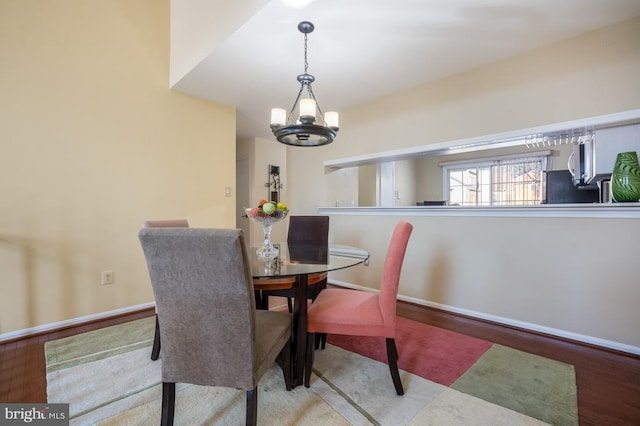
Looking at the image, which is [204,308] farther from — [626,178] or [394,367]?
[626,178]

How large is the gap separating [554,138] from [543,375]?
74.9 inches

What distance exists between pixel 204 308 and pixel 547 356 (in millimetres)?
2296

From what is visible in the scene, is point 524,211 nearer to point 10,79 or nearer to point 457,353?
point 457,353

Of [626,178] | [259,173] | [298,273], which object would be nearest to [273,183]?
[259,173]

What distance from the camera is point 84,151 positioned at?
2580 mm

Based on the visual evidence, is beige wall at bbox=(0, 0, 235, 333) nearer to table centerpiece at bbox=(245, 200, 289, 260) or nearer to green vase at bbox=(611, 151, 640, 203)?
table centerpiece at bbox=(245, 200, 289, 260)

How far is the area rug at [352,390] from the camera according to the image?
1.39m

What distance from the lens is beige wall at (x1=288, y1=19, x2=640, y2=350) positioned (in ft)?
6.82

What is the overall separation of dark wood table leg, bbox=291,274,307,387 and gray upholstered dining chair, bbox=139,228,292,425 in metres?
0.37

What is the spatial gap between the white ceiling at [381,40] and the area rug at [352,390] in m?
2.35

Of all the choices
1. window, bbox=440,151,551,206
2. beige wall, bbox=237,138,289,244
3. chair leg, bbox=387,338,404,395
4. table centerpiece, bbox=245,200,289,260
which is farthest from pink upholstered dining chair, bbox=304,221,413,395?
window, bbox=440,151,551,206

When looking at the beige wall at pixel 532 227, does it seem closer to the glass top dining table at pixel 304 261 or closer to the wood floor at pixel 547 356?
the wood floor at pixel 547 356

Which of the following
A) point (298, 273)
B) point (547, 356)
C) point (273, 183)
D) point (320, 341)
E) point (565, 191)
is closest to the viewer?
point (298, 273)

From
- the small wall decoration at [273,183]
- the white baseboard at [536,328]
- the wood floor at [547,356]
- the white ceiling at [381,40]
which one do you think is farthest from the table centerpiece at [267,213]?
the small wall decoration at [273,183]
